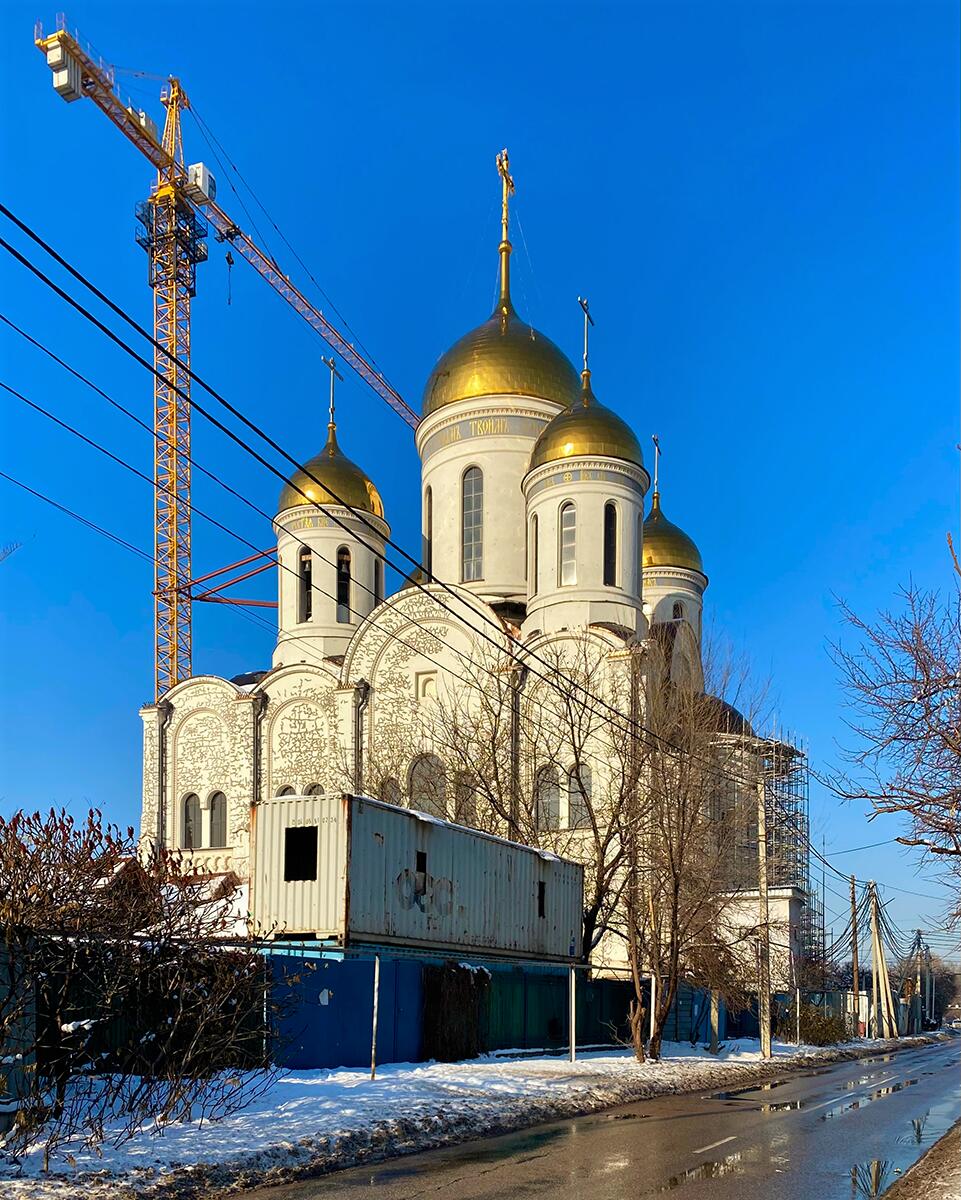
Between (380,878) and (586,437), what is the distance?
2163 centimetres

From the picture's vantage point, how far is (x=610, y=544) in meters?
39.0

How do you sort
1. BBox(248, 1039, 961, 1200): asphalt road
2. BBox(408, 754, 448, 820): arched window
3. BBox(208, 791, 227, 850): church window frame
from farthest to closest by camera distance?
BBox(208, 791, 227, 850): church window frame → BBox(408, 754, 448, 820): arched window → BBox(248, 1039, 961, 1200): asphalt road

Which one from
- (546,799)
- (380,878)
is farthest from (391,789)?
(380,878)

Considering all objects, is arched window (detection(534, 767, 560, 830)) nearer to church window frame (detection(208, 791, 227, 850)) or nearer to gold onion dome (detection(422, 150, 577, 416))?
church window frame (detection(208, 791, 227, 850))

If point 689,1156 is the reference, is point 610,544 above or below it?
above

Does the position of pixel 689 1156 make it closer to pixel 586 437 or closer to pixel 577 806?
pixel 577 806

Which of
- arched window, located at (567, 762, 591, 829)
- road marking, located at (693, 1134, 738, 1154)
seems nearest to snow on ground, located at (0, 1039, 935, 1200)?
road marking, located at (693, 1134, 738, 1154)

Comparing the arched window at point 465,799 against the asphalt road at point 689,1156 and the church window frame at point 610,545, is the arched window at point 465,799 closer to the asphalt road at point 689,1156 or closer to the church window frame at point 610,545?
the church window frame at point 610,545

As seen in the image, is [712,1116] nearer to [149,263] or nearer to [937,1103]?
[937,1103]

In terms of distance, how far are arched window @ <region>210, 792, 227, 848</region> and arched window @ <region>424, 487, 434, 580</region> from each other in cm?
1012

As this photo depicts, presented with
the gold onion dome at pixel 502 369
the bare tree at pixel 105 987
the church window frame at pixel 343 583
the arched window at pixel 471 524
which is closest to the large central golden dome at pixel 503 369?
the gold onion dome at pixel 502 369

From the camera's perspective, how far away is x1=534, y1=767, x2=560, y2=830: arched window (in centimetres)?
3291

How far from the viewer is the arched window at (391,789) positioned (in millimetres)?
36750

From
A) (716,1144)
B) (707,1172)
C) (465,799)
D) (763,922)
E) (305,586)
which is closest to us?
(707,1172)
